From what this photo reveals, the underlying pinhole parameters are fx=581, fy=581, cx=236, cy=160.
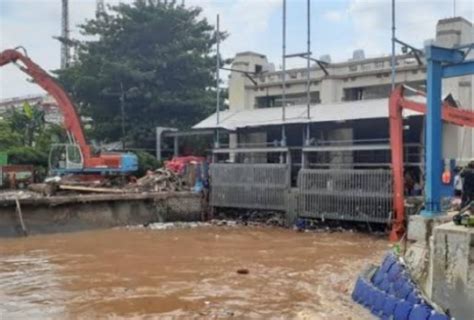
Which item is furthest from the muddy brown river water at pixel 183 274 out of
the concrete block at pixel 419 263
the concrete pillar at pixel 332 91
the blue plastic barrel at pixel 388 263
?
the concrete pillar at pixel 332 91

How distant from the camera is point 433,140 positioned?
34.0ft

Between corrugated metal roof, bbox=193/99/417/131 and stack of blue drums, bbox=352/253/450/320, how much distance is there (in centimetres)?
1239

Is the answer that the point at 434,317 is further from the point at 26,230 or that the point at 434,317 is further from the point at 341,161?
the point at 341,161

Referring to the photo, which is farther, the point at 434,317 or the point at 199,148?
the point at 199,148

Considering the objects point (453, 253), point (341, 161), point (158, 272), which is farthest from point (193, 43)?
point (453, 253)

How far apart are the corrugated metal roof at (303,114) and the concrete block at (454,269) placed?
14799 mm

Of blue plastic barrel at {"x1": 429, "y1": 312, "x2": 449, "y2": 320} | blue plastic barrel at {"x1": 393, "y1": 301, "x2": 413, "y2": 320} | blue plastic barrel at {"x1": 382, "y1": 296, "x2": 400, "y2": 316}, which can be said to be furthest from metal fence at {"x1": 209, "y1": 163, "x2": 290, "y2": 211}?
blue plastic barrel at {"x1": 429, "y1": 312, "x2": 449, "y2": 320}

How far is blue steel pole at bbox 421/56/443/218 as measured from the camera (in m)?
10.2

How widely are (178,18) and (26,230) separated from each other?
21.4m

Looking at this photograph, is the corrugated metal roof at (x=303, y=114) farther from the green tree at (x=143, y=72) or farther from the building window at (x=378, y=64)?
the green tree at (x=143, y=72)

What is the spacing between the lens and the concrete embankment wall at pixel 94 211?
20169 millimetres

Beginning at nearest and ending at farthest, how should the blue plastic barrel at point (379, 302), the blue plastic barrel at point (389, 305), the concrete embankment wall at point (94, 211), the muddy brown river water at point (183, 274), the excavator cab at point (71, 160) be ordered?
the blue plastic barrel at point (389, 305) < the blue plastic barrel at point (379, 302) < the muddy brown river water at point (183, 274) < the concrete embankment wall at point (94, 211) < the excavator cab at point (71, 160)

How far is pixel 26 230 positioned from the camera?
20203 mm

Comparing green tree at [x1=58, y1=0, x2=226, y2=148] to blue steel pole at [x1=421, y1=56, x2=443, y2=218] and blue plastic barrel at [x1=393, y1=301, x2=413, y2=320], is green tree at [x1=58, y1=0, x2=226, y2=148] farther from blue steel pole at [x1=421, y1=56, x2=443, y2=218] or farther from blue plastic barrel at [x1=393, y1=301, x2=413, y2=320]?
blue plastic barrel at [x1=393, y1=301, x2=413, y2=320]
